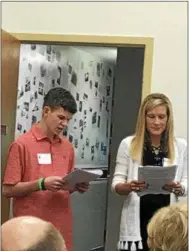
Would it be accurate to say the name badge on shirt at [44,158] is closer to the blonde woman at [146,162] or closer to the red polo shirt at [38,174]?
the red polo shirt at [38,174]

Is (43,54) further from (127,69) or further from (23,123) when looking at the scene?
(127,69)

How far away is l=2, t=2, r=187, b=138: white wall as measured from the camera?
10.5ft

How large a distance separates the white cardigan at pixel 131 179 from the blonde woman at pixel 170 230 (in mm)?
1101

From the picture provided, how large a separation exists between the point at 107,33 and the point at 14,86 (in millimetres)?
672

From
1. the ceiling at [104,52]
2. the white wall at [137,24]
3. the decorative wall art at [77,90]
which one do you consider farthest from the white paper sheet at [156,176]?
the ceiling at [104,52]

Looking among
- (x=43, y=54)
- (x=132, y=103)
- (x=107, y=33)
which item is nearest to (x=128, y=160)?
(x=107, y=33)

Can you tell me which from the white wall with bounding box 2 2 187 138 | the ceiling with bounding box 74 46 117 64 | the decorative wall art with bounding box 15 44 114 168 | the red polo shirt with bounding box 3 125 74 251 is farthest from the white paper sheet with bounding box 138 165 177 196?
the ceiling with bounding box 74 46 117 64

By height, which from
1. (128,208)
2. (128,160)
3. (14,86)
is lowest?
(128,208)

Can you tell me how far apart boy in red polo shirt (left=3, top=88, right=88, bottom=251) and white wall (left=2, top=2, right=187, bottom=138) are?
2.92 ft

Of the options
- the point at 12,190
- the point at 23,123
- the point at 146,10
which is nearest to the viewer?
the point at 12,190

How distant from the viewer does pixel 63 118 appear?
8.23 ft

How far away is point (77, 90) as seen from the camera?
4.50 meters

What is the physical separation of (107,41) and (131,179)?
3.54 ft

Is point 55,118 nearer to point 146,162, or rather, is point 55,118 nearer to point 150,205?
point 146,162
